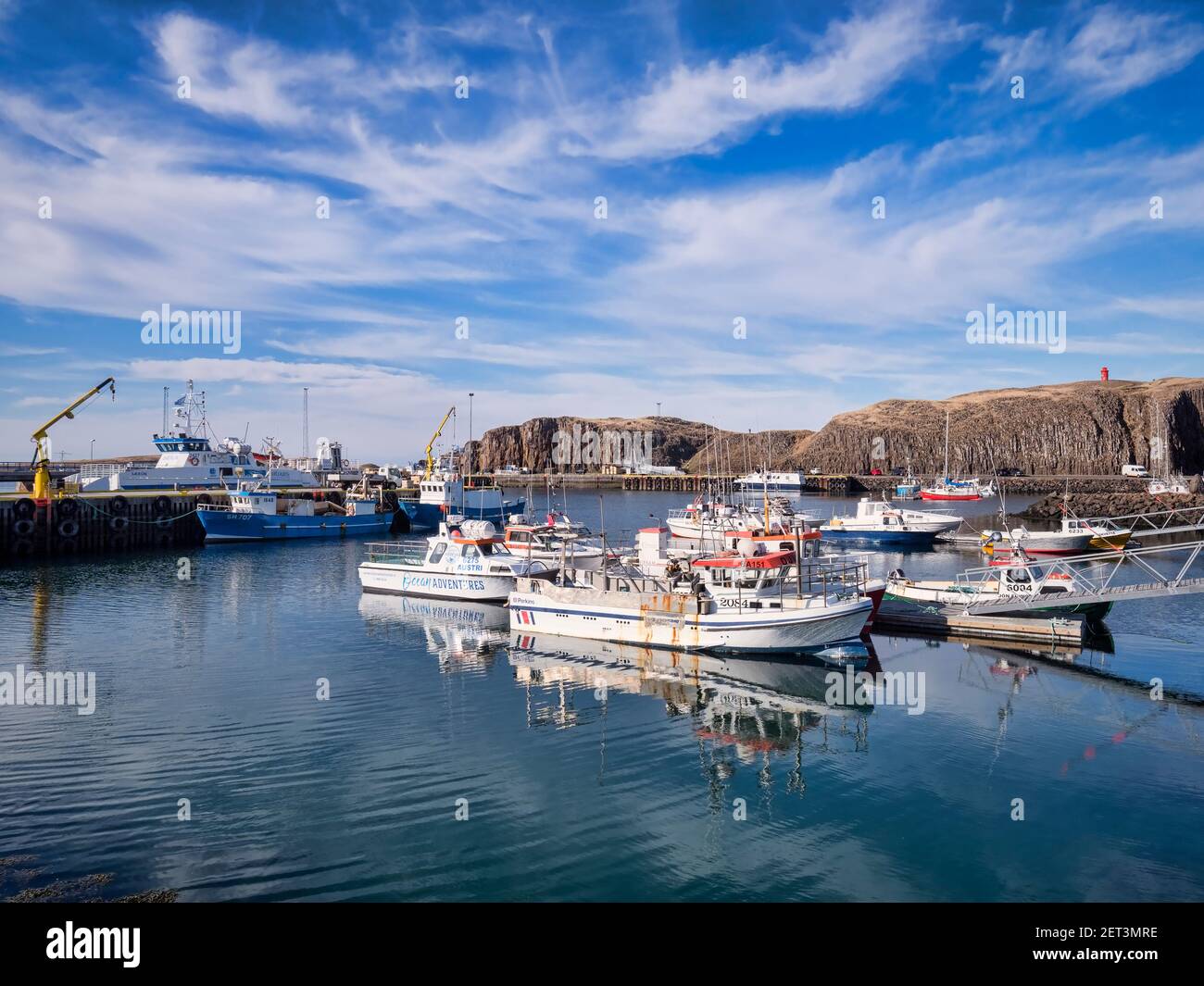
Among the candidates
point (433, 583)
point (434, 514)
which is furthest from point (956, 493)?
point (433, 583)

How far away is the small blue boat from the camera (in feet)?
226

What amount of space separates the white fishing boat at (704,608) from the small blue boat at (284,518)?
47.5 metres

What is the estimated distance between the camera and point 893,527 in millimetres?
67500

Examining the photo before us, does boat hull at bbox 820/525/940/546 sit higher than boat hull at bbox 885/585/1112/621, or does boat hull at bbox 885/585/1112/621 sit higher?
boat hull at bbox 820/525/940/546

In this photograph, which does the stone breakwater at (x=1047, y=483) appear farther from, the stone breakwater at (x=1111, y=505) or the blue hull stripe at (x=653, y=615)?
the blue hull stripe at (x=653, y=615)

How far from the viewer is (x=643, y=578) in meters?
30.6

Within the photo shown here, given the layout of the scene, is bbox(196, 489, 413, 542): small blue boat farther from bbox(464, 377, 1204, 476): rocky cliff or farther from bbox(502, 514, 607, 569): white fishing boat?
bbox(464, 377, 1204, 476): rocky cliff

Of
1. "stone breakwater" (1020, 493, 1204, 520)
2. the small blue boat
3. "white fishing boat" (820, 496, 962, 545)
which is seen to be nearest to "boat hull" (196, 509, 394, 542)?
the small blue boat

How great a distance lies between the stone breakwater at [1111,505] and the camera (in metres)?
73.3

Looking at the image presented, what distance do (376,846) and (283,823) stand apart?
6.99 ft

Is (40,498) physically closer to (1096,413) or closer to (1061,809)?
(1061,809)
